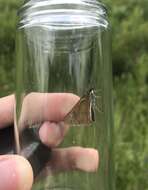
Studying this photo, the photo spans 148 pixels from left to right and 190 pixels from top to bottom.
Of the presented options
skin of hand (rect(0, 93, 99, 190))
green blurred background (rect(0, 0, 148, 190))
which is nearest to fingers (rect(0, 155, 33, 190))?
skin of hand (rect(0, 93, 99, 190))

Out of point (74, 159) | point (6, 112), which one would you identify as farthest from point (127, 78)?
point (74, 159)

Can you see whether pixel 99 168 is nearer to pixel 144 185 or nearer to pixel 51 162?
pixel 51 162

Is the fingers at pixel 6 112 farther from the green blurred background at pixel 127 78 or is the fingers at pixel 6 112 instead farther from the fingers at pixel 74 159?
the green blurred background at pixel 127 78

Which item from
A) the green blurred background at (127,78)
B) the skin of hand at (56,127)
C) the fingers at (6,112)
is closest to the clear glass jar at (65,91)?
the skin of hand at (56,127)

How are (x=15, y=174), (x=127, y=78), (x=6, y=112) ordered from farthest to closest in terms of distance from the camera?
(x=127, y=78), (x=6, y=112), (x=15, y=174)

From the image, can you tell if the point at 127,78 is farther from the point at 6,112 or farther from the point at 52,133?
the point at 52,133

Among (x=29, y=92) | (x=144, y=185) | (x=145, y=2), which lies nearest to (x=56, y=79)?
(x=29, y=92)
